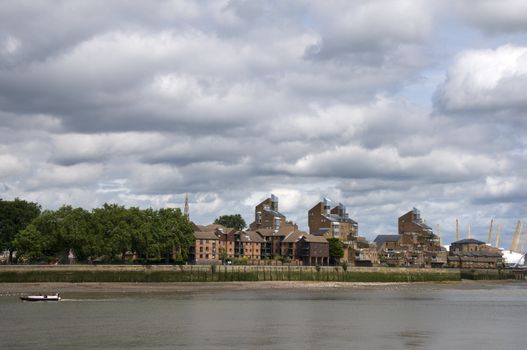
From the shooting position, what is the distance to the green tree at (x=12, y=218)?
15725 centimetres

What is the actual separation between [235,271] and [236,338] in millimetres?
88183

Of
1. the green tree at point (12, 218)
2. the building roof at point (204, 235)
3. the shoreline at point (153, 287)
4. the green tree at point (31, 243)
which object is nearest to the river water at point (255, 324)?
the shoreline at point (153, 287)

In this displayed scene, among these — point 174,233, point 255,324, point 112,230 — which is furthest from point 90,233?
point 255,324

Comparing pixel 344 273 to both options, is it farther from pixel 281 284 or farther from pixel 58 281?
pixel 58 281

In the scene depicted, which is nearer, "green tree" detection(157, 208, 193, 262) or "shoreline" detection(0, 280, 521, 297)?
"shoreline" detection(0, 280, 521, 297)

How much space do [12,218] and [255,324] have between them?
103 meters

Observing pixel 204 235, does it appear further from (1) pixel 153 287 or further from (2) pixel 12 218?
(1) pixel 153 287

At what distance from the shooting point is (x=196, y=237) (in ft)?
619

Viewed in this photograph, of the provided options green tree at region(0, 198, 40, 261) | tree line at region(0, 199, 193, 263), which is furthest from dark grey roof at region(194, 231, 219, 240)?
green tree at region(0, 198, 40, 261)

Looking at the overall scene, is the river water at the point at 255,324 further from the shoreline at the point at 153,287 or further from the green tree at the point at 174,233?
the green tree at the point at 174,233

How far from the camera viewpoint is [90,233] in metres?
139

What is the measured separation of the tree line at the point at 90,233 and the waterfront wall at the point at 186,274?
6685 millimetres

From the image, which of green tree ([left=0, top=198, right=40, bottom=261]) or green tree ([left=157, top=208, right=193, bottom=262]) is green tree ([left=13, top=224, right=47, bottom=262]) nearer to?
green tree ([left=0, top=198, right=40, bottom=261])

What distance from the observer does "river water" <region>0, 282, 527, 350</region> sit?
57688 millimetres
